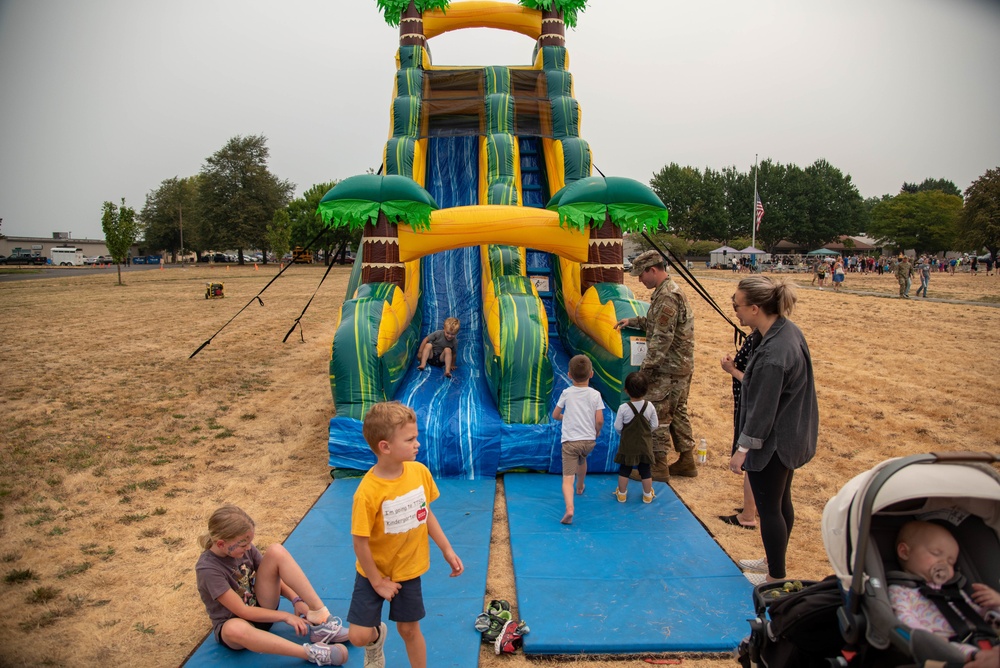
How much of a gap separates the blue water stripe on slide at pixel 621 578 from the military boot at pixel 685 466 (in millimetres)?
480

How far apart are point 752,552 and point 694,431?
105 inches

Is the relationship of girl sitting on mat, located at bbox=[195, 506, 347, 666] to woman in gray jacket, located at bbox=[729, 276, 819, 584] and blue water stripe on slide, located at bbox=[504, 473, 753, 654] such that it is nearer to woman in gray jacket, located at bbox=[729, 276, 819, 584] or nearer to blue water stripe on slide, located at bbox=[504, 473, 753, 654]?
blue water stripe on slide, located at bbox=[504, 473, 753, 654]

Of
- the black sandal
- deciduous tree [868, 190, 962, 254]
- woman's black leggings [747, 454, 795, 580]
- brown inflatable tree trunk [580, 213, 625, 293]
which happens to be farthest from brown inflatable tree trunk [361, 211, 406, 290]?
deciduous tree [868, 190, 962, 254]

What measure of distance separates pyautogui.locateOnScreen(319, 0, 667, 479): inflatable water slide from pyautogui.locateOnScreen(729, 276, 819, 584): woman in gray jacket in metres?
1.94

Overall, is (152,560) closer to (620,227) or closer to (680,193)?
(620,227)

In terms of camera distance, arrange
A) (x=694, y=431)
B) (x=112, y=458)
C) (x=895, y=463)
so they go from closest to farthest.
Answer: (x=895, y=463), (x=112, y=458), (x=694, y=431)

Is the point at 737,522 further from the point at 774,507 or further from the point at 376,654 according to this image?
the point at 376,654

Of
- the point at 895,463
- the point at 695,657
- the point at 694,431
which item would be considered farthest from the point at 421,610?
the point at 694,431

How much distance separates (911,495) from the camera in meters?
1.94

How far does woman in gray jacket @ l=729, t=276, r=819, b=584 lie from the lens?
296 cm

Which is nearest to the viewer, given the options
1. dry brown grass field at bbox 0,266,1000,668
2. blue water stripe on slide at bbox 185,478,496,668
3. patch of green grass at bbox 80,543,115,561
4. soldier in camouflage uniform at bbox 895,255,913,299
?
blue water stripe on slide at bbox 185,478,496,668

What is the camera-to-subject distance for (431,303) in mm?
7465

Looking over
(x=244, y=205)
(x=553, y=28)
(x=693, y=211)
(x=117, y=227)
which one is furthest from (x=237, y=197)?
(x=553, y=28)

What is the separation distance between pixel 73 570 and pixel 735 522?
3.96 meters
